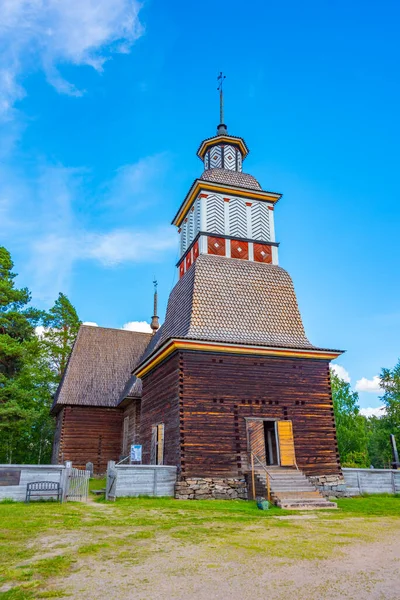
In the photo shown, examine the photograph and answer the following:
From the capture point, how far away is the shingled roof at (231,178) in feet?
82.8

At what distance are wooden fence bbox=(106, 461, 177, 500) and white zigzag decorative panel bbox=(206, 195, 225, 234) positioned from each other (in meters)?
12.0

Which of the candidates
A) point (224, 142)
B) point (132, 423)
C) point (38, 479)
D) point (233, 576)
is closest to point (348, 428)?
point (132, 423)

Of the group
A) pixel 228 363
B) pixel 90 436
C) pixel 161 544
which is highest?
pixel 228 363

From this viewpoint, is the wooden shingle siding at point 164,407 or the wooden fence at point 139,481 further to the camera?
the wooden shingle siding at point 164,407

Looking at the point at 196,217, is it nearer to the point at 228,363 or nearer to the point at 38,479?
the point at 228,363

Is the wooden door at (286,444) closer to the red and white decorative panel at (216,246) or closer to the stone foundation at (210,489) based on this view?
the stone foundation at (210,489)

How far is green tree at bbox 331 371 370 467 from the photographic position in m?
45.1

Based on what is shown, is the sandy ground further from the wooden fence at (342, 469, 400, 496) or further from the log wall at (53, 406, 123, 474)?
the log wall at (53, 406, 123, 474)

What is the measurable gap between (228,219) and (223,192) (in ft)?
5.16

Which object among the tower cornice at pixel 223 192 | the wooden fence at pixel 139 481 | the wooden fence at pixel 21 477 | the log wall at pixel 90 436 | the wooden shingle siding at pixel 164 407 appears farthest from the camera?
the log wall at pixel 90 436

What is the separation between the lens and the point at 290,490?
16062mm

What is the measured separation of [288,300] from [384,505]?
9950mm

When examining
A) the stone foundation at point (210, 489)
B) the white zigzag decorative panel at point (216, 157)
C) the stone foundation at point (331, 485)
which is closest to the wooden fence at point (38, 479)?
the stone foundation at point (210, 489)

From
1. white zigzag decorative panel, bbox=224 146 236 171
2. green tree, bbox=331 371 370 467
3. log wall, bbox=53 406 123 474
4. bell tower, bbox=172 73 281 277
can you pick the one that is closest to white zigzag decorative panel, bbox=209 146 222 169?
white zigzag decorative panel, bbox=224 146 236 171
